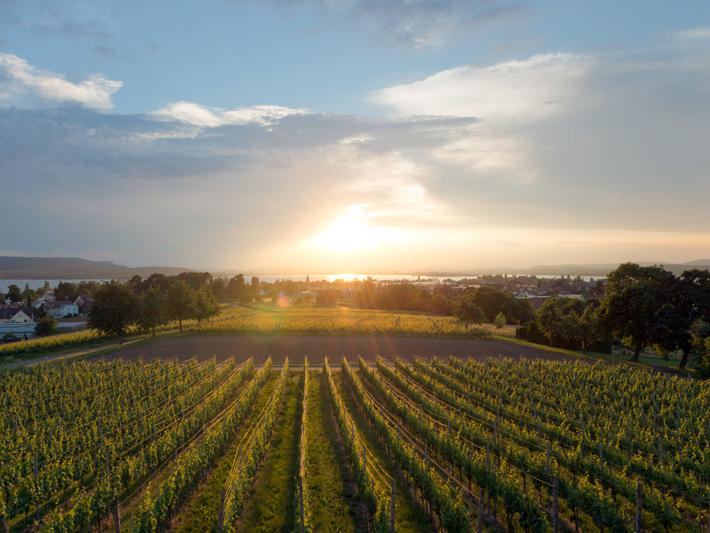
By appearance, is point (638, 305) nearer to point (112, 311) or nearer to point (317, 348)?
point (317, 348)

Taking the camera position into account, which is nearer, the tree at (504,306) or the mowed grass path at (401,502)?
the mowed grass path at (401,502)

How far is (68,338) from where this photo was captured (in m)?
43.6

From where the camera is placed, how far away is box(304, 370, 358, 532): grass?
11.6 m

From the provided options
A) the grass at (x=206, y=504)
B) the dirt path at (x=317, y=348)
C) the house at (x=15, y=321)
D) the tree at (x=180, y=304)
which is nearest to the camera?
the grass at (x=206, y=504)

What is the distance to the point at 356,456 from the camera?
13766 mm

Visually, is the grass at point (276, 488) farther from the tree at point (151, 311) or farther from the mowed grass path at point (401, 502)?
the tree at point (151, 311)

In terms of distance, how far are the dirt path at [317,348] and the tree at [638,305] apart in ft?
17.8

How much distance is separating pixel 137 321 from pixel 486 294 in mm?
52428

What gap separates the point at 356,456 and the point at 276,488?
98.9 inches

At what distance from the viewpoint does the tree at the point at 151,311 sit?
4612 cm

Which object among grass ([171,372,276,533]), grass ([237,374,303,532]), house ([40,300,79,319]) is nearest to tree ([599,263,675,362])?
grass ([237,374,303,532])

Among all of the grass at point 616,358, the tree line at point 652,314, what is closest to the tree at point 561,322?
the tree line at point 652,314

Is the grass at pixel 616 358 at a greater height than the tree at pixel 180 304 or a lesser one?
lesser

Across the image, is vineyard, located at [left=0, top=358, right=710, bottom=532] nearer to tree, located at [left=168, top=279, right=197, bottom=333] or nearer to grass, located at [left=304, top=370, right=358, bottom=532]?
grass, located at [left=304, top=370, right=358, bottom=532]
